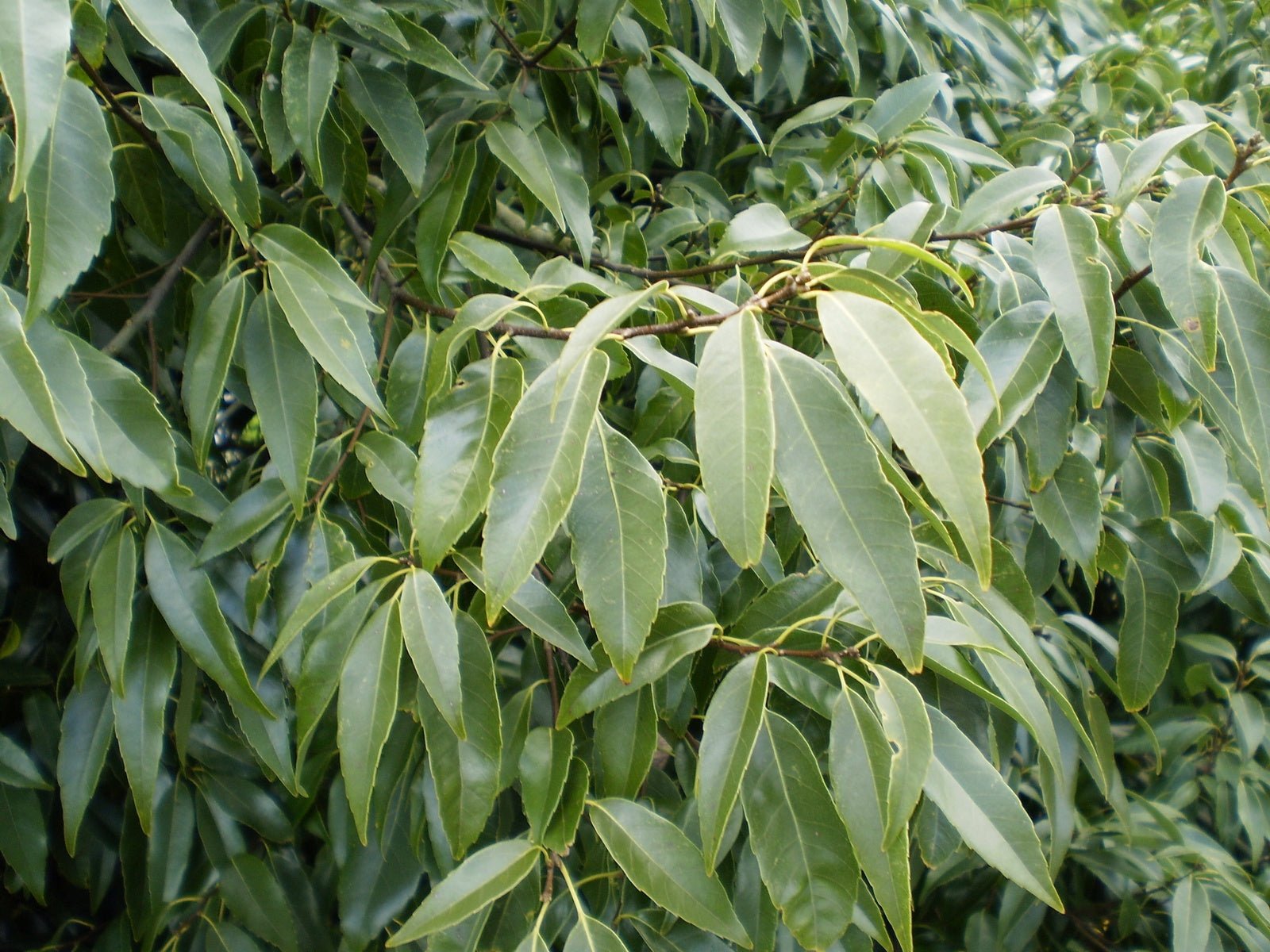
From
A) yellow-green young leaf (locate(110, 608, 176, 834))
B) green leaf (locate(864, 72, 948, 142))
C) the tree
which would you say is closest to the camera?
the tree

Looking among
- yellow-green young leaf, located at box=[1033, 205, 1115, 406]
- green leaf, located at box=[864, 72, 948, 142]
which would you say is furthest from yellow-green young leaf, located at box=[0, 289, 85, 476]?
green leaf, located at box=[864, 72, 948, 142]

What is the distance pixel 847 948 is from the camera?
0.65 m

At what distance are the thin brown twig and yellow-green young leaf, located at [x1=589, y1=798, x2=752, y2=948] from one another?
0.54 m

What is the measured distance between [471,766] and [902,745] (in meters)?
0.26

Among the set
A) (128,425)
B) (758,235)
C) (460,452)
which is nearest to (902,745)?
(460,452)

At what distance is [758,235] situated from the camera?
72 cm

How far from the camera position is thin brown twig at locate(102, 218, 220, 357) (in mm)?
→ 798

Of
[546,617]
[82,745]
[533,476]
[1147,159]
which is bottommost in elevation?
[82,745]

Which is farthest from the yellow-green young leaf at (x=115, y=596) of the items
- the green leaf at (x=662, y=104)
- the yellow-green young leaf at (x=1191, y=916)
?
the yellow-green young leaf at (x=1191, y=916)

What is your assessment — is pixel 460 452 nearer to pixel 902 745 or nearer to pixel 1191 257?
pixel 902 745

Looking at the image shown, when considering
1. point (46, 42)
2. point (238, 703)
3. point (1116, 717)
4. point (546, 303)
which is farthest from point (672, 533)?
point (1116, 717)

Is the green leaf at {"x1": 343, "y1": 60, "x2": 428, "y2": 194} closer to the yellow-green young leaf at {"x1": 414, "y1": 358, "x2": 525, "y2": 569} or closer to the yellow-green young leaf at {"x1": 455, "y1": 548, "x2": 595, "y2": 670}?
the yellow-green young leaf at {"x1": 414, "y1": 358, "x2": 525, "y2": 569}

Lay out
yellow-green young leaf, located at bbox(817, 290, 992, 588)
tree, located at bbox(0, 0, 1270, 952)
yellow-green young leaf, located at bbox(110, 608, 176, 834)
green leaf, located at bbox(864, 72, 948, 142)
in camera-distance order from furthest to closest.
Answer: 1. green leaf, located at bbox(864, 72, 948, 142)
2. yellow-green young leaf, located at bbox(110, 608, 176, 834)
3. tree, located at bbox(0, 0, 1270, 952)
4. yellow-green young leaf, located at bbox(817, 290, 992, 588)

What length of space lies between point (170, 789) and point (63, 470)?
38 cm
